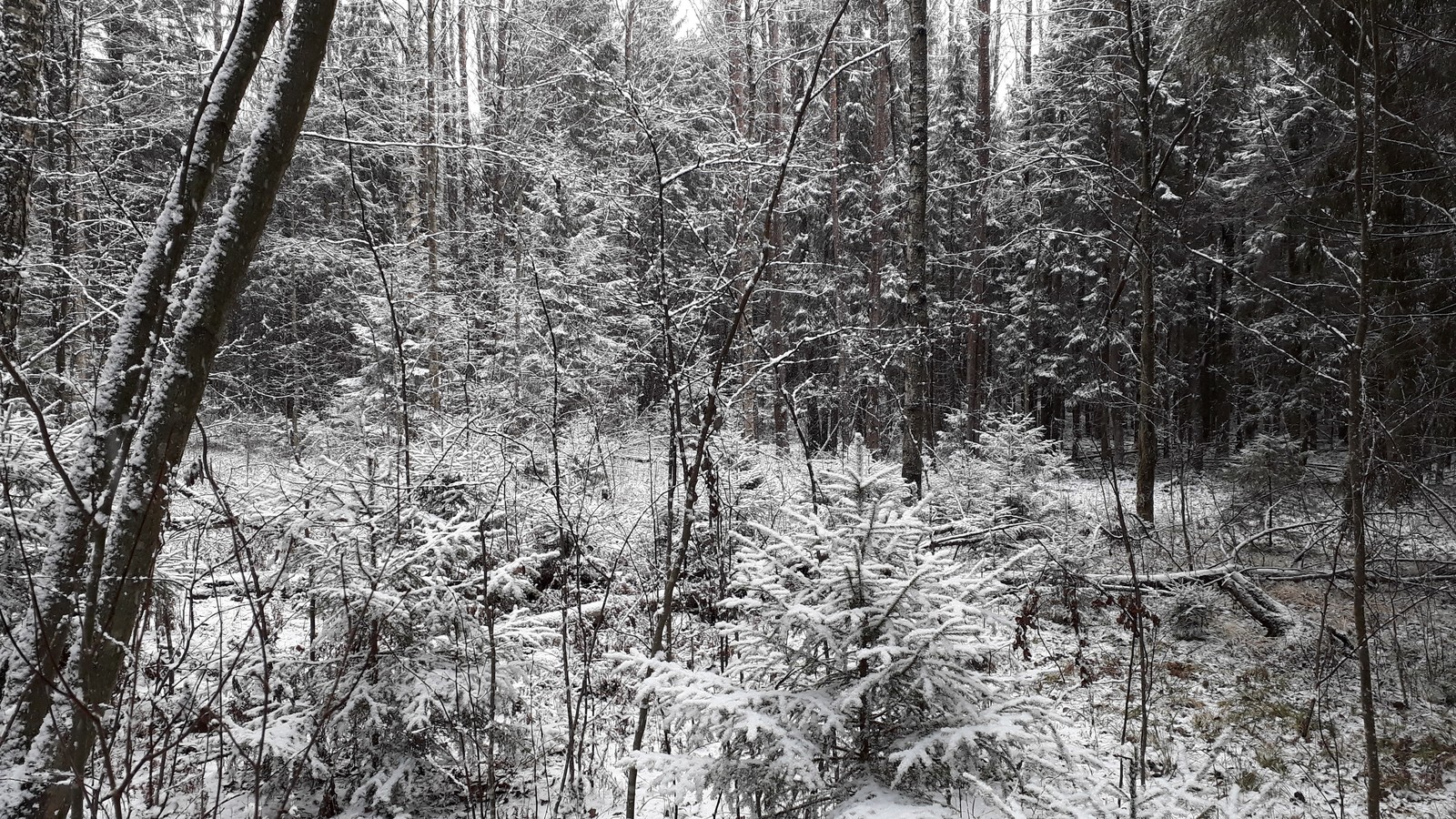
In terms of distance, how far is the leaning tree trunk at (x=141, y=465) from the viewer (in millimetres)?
1851

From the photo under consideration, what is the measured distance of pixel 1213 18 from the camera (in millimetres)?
5855

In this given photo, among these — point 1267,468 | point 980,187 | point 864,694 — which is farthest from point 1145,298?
point 980,187

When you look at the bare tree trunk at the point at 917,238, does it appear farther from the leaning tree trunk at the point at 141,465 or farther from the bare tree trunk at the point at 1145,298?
the leaning tree trunk at the point at 141,465

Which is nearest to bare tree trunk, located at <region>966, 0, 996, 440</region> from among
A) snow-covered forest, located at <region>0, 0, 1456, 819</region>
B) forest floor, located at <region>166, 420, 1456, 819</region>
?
snow-covered forest, located at <region>0, 0, 1456, 819</region>

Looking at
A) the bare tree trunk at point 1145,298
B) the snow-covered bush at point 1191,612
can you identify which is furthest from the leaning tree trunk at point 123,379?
the bare tree trunk at point 1145,298

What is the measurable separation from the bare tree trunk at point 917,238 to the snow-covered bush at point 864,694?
5075mm

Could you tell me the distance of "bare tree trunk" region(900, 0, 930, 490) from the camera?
7449 millimetres

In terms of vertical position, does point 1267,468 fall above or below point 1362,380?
below

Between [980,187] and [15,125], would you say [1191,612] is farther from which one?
[980,187]

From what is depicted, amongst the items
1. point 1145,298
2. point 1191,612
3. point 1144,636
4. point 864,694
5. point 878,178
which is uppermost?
point 878,178

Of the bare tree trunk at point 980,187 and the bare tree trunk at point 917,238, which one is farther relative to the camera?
the bare tree trunk at point 980,187

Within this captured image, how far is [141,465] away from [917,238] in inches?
288

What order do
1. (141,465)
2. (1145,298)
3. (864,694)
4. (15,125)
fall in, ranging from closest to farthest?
(141,465) < (864,694) < (15,125) < (1145,298)

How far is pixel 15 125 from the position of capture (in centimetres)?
424
